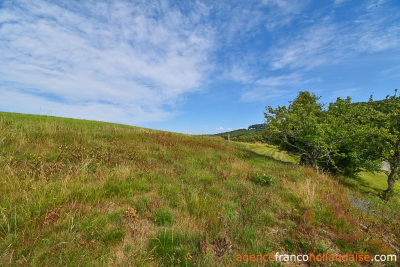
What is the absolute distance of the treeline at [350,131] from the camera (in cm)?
1208

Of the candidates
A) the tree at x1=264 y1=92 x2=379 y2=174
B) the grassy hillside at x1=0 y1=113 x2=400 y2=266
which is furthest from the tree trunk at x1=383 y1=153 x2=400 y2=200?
the grassy hillside at x1=0 y1=113 x2=400 y2=266

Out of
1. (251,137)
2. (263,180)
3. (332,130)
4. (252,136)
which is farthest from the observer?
(252,136)

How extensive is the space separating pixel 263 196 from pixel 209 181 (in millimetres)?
2180

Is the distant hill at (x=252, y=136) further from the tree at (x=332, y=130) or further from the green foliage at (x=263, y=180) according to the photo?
the green foliage at (x=263, y=180)

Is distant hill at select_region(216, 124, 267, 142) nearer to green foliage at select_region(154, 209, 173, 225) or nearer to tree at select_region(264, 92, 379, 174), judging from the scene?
tree at select_region(264, 92, 379, 174)

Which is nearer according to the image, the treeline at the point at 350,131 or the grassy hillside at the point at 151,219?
the grassy hillside at the point at 151,219

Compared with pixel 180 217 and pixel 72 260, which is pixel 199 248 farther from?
pixel 72 260

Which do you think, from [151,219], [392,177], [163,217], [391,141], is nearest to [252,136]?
[391,141]

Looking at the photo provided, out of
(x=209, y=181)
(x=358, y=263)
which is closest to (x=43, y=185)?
(x=209, y=181)

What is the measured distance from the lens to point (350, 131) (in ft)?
39.9

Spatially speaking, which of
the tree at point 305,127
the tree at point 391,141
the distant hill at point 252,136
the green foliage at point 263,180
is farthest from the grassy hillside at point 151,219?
the tree at point 391,141

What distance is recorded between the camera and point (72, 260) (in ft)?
7.38

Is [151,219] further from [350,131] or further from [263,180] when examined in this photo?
[350,131]

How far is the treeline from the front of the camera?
476 inches
